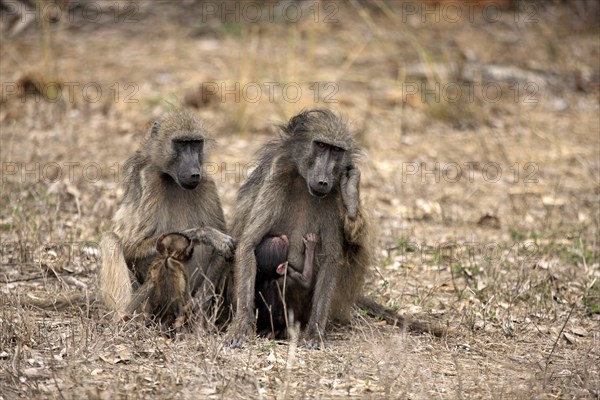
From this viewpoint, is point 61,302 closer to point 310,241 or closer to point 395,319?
point 310,241

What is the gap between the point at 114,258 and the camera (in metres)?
5.12

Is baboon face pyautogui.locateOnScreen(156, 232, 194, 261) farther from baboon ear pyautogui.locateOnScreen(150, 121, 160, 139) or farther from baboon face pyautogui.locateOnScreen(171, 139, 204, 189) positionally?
baboon ear pyautogui.locateOnScreen(150, 121, 160, 139)

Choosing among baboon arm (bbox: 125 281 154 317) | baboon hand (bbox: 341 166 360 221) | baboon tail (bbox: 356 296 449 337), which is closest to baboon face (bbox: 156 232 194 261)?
baboon arm (bbox: 125 281 154 317)

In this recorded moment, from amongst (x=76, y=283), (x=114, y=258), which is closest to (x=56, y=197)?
(x=76, y=283)

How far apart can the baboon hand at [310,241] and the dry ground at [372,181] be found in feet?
1.85

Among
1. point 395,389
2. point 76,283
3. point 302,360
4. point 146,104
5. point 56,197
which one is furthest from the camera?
point 146,104

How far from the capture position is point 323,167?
16.3 ft

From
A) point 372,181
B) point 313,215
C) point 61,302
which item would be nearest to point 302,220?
point 313,215

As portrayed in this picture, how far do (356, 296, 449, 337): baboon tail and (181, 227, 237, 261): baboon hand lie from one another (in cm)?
93

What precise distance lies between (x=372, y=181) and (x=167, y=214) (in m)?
3.56

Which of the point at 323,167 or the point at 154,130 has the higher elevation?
the point at 154,130

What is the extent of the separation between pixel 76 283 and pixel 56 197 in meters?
1.75

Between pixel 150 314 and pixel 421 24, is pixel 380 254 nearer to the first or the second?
pixel 150 314

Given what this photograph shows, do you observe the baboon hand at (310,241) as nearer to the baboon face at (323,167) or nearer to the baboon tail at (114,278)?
the baboon face at (323,167)
